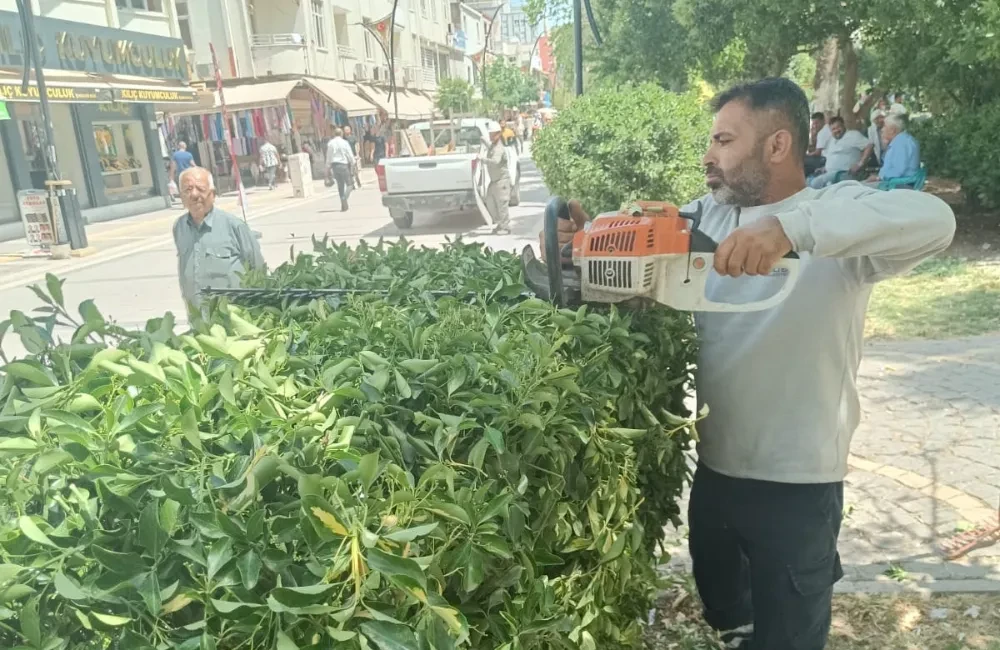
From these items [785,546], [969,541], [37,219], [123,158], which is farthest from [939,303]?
[123,158]

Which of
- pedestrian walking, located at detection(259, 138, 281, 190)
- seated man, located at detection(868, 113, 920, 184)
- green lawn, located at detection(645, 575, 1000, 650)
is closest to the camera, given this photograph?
green lawn, located at detection(645, 575, 1000, 650)

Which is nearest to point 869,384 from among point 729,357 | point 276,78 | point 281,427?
point 729,357

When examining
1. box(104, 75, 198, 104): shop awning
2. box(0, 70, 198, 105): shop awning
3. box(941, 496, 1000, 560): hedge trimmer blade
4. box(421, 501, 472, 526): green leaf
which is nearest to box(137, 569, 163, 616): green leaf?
box(421, 501, 472, 526): green leaf

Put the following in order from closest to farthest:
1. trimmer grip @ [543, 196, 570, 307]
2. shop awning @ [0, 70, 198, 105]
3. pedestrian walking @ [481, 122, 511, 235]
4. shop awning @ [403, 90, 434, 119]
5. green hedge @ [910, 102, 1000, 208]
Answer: trimmer grip @ [543, 196, 570, 307] → green hedge @ [910, 102, 1000, 208] → pedestrian walking @ [481, 122, 511, 235] → shop awning @ [0, 70, 198, 105] → shop awning @ [403, 90, 434, 119]

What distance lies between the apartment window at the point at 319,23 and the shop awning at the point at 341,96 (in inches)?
57.1

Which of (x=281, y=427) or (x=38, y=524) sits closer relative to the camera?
(x=38, y=524)

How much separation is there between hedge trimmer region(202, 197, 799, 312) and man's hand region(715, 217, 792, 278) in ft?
0.23

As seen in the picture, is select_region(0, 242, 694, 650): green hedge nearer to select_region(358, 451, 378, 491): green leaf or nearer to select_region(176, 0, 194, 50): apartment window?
select_region(358, 451, 378, 491): green leaf

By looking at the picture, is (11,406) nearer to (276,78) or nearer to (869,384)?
(869,384)

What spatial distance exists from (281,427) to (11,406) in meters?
0.65

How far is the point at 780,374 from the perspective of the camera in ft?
6.59

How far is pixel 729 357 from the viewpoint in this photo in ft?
6.86

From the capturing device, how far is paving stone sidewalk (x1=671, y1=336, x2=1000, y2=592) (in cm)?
328

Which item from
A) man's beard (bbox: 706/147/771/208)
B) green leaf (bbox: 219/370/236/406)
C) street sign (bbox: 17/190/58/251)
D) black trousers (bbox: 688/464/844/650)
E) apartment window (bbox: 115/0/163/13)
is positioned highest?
apartment window (bbox: 115/0/163/13)
